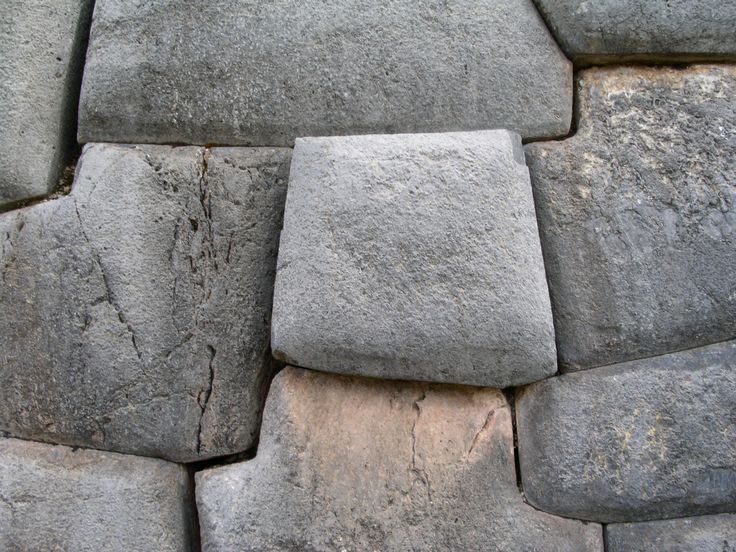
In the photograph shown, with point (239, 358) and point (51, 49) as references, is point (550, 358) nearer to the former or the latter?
point (239, 358)

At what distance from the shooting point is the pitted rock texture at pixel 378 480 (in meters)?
0.92

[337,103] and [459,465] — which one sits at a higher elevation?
A: [337,103]

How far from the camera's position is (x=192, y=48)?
39.5 inches

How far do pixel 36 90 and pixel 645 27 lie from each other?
3.31 ft

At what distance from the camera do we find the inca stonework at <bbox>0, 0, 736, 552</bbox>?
0.89 m

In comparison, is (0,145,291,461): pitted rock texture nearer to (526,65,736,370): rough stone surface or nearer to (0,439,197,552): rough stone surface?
(0,439,197,552): rough stone surface

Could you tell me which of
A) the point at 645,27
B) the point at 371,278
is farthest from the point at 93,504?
the point at 645,27

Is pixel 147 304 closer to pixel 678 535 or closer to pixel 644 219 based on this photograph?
pixel 644 219

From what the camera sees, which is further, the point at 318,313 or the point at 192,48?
the point at 192,48

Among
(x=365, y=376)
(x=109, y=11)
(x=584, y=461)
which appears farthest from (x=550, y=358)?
(x=109, y=11)

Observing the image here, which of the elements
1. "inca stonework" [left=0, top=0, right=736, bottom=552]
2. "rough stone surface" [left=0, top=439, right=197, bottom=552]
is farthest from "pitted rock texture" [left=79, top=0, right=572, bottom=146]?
"rough stone surface" [left=0, top=439, right=197, bottom=552]

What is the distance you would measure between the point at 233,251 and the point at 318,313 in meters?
0.21

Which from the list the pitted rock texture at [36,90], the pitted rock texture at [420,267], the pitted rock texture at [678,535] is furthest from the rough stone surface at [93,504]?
the pitted rock texture at [678,535]

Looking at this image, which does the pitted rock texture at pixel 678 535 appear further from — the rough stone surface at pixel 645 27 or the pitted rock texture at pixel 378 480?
the rough stone surface at pixel 645 27
